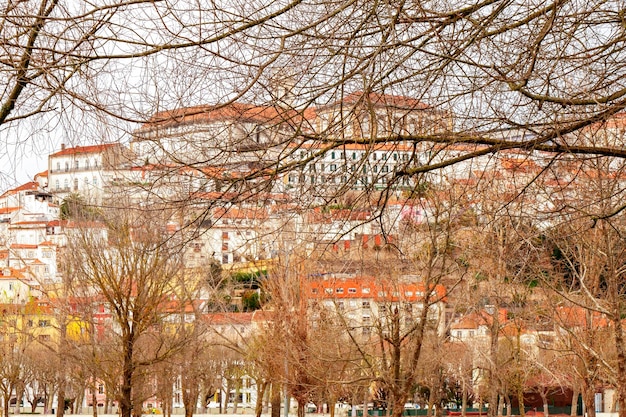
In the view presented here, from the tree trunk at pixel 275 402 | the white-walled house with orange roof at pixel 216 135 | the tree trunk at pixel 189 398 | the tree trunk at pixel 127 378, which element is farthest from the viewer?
the tree trunk at pixel 275 402

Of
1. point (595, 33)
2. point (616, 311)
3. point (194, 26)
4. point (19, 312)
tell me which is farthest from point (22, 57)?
point (19, 312)

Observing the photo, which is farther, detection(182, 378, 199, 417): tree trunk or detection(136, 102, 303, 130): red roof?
detection(182, 378, 199, 417): tree trunk

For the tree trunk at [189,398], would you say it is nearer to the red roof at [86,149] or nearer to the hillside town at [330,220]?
the hillside town at [330,220]

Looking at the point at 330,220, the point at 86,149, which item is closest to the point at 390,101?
the point at 330,220

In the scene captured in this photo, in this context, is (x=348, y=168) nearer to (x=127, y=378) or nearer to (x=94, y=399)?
(x=127, y=378)

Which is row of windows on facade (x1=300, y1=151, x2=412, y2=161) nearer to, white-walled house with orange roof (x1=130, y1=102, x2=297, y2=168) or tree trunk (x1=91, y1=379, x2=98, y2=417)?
white-walled house with orange roof (x1=130, y1=102, x2=297, y2=168)

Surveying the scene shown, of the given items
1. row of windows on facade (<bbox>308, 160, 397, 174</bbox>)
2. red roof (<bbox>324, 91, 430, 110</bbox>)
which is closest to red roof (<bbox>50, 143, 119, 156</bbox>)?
row of windows on facade (<bbox>308, 160, 397, 174</bbox>)

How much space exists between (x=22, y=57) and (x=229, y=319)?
33.7m

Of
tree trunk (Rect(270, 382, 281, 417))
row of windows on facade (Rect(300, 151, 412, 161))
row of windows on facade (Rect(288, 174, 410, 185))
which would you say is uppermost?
row of windows on facade (Rect(300, 151, 412, 161))

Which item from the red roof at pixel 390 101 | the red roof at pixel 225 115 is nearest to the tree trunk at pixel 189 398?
the red roof at pixel 225 115

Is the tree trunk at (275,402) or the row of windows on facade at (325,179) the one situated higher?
the row of windows on facade at (325,179)

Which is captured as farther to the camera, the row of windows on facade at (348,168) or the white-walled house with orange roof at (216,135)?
the row of windows on facade at (348,168)

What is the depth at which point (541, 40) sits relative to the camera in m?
5.57

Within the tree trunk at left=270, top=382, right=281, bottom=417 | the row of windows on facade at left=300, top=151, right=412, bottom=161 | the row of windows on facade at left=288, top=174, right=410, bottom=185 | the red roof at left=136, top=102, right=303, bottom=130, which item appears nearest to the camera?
the red roof at left=136, top=102, right=303, bottom=130
